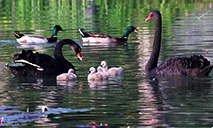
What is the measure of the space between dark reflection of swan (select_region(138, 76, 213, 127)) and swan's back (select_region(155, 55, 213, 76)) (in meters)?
0.18

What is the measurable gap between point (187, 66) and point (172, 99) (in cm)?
300

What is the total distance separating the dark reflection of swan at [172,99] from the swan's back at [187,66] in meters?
0.18

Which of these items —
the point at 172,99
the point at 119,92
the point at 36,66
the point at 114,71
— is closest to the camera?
the point at 172,99

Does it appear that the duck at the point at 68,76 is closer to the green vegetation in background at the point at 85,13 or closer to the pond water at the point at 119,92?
the pond water at the point at 119,92

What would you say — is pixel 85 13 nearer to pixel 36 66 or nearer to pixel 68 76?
pixel 36 66

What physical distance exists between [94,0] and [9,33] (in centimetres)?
2538

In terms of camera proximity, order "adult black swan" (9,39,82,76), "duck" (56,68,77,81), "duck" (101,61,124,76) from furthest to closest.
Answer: "adult black swan" (9,39,82,76), "duck" (101,61,124,76), "duck" (56,68,77,81)

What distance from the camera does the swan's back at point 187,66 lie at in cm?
1443

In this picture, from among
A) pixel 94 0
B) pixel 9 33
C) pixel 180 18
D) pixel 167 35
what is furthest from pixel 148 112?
pixel 94 0

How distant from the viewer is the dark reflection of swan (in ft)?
32.6

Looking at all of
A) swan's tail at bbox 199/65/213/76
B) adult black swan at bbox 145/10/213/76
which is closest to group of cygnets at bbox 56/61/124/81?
adult black swan at bbox 145/10/213/76

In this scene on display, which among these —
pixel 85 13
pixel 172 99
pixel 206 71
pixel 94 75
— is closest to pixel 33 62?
pixel 94 75

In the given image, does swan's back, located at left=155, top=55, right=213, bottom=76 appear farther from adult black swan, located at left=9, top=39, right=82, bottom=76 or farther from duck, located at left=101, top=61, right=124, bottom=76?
adult black swan, located at left=9, top=39, right=82, bottom=76

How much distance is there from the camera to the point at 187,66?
47.9 feet
